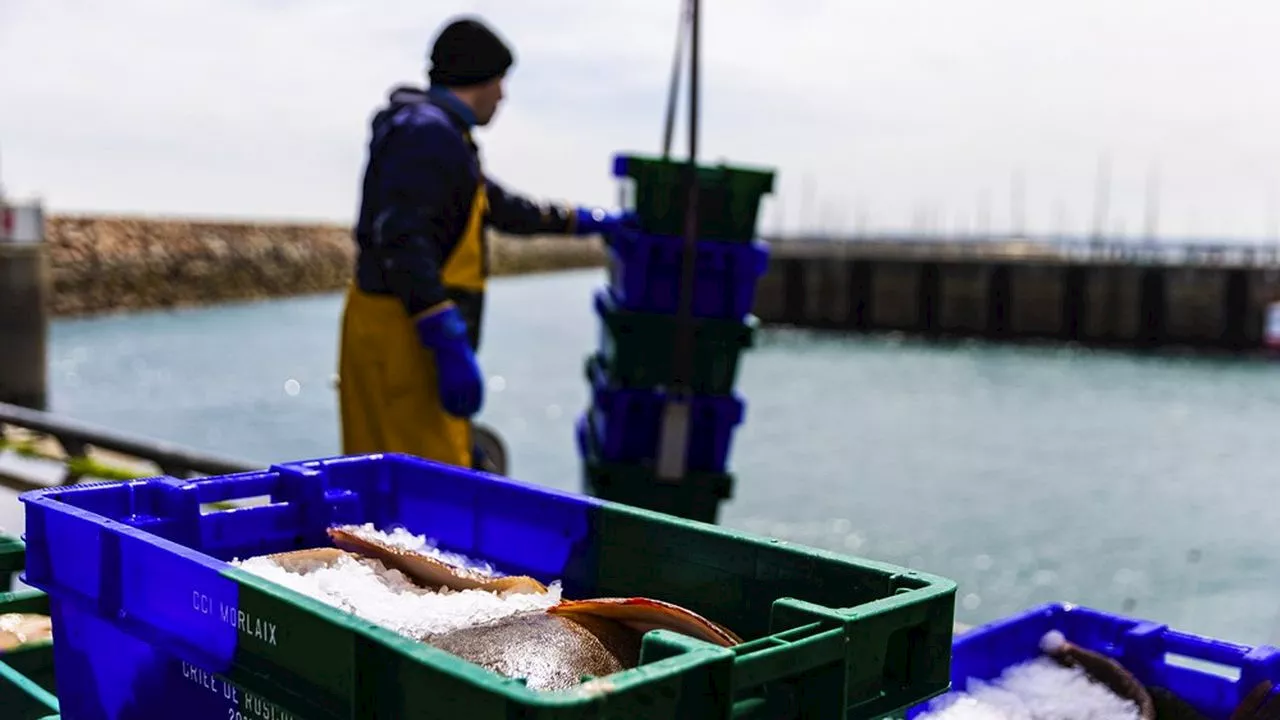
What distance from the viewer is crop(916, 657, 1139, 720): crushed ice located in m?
2.68

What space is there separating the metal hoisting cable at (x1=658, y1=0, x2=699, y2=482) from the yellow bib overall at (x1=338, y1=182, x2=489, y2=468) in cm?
111

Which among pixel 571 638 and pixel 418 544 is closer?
pixel 571 638

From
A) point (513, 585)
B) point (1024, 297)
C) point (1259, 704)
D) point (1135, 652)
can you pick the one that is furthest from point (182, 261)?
point (1259, 704)

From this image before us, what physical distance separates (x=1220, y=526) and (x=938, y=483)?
4.49 metres

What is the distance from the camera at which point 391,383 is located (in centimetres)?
464

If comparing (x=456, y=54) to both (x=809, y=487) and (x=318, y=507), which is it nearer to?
(x=318, y=507)

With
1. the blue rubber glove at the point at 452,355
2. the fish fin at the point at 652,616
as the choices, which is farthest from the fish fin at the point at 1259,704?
the blue rubber glove at the point at 452,355

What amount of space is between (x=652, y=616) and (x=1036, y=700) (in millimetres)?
1143

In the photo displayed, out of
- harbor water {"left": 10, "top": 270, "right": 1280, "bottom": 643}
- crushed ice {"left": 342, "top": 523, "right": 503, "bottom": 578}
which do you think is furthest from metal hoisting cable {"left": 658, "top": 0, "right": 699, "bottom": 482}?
crushed ice {"left": 342, "top": 523, "right": 503, "bottom": 578}

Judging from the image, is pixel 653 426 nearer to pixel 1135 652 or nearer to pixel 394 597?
pixel 1135 652

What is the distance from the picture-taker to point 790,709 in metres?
1.83

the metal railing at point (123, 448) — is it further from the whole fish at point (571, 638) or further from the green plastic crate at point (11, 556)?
the whole fish at point (571, 638)

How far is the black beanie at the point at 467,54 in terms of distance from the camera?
483 centimetres

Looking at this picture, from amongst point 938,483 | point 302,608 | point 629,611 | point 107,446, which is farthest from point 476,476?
point 938,483
